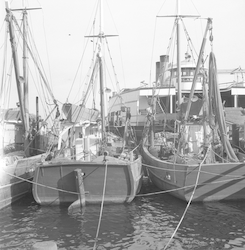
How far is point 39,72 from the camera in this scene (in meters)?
21.8

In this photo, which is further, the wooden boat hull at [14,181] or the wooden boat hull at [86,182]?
the wooden boat hull at [14,181]

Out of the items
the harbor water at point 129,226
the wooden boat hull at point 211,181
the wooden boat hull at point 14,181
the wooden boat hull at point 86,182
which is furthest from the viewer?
the wooden boat hull at point 14,181

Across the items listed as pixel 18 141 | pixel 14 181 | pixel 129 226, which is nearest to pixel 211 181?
pixel 129 226

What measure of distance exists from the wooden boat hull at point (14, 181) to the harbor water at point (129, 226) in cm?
58

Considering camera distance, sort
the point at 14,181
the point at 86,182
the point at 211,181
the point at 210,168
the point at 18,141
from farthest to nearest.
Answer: the point at 18,141, the point at 14,181, the point at 86,182, the point at 211,181, the point at 210,168

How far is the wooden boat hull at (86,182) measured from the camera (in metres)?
14.3

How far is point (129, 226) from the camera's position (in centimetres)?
1182

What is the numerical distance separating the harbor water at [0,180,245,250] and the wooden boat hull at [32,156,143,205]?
1.34 ft

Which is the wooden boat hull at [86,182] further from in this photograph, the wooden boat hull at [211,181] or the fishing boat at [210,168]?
the wooden boat hull at [211,181]

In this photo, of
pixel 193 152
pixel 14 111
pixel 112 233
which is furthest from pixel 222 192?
pixel 14 111

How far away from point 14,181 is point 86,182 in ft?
12.7

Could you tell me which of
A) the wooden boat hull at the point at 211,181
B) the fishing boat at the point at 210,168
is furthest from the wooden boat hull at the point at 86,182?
the wooden boat hull at the point at 211,181

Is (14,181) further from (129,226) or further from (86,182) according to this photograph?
(129,226)

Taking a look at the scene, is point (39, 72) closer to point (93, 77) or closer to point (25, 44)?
point (25, 44)
